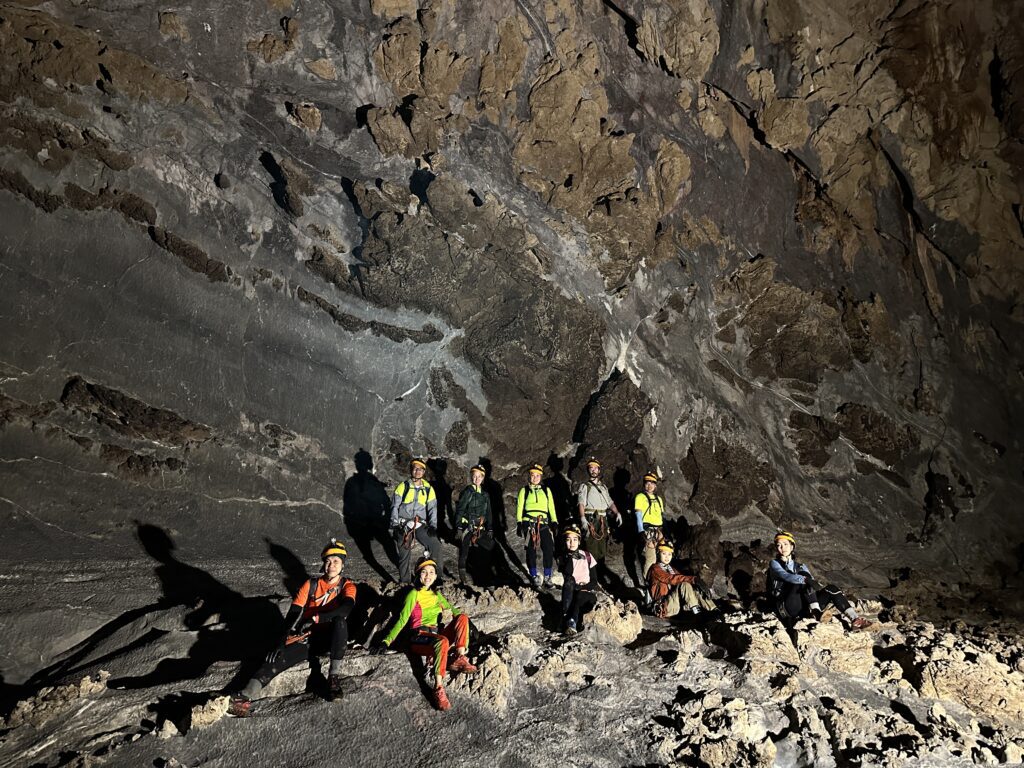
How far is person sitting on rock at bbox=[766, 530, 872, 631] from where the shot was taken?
10.1 meters

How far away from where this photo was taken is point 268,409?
1648cm

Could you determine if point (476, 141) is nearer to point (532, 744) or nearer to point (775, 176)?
point (775, 176)

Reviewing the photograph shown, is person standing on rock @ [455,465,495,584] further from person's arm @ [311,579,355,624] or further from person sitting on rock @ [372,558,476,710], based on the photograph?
person's arm @ [311,579,355,624]

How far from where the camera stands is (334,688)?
745 centimetres

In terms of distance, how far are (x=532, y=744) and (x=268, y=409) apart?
11486mm

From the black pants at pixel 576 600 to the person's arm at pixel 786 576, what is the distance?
293 cm

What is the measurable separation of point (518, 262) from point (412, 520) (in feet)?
27.0

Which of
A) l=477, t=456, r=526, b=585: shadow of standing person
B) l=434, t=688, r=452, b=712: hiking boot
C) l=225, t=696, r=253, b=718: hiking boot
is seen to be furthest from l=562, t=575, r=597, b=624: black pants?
l=225, t=696, r=253, b=718: hiking boot

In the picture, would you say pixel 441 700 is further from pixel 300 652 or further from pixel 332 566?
pixel 332 566

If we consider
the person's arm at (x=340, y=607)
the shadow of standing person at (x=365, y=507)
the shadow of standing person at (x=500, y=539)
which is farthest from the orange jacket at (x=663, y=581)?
the shadow of standing person at (x=365, y=507)

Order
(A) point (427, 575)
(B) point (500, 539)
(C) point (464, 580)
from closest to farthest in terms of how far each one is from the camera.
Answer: (A) point (427, 575) → (C) point (464, 580) → (B) point (500, 539)

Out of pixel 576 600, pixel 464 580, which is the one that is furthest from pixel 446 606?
pixel 464 580

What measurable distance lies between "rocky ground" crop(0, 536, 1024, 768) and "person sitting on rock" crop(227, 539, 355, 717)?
0.73ft

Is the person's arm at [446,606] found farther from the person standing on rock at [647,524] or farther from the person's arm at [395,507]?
the person standing on rock at [647,524]
